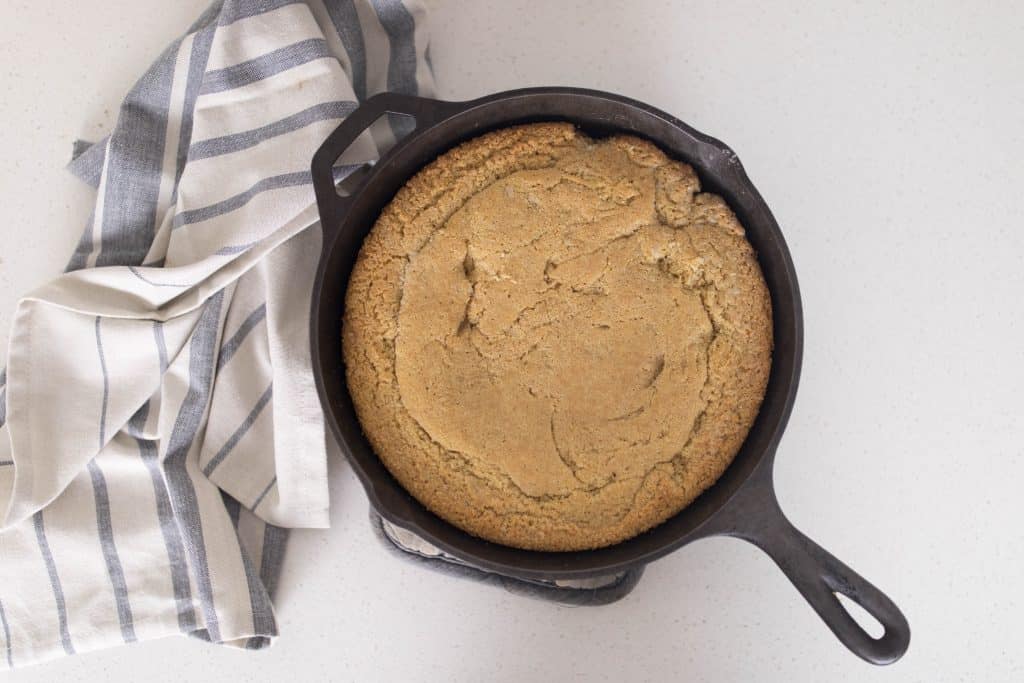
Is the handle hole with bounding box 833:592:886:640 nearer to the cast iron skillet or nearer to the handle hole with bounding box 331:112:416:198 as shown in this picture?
the cast iron skillet

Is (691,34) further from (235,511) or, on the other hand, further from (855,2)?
(235,511)

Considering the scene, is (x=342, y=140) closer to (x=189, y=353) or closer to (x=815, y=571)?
(x=189, y=353)

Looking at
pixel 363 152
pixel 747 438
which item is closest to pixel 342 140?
pixel 363 152


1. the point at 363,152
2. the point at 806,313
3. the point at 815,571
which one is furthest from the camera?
the point at 806,313

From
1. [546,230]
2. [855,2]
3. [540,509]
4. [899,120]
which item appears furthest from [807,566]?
[855,2]

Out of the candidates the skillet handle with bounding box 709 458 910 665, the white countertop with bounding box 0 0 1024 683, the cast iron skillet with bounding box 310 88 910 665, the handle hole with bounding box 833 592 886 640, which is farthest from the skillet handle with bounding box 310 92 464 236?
the handle hole with bounding box 833 592 886 640

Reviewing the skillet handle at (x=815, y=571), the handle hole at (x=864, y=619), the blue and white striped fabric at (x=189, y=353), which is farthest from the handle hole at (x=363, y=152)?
the handle hole at (x=864, y=619)
